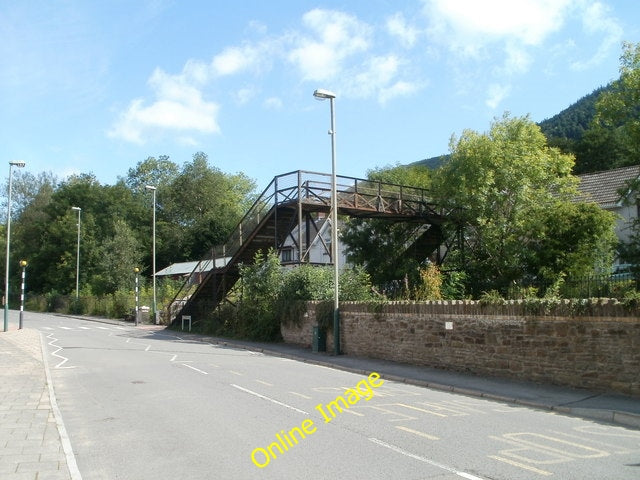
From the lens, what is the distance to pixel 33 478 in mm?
6355

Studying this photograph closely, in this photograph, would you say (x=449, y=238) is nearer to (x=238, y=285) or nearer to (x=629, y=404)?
(x=238, y=285)

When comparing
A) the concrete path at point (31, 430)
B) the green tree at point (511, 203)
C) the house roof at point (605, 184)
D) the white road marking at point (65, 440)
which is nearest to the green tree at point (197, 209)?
the house roof at point (605, 184)

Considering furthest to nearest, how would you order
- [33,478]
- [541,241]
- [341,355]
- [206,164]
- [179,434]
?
1. [206,164]
2. [541,241]
3. [341,355]
4. [179,434]
5. [33,478]

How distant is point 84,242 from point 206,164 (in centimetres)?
2480

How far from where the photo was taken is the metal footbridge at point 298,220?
26453mm

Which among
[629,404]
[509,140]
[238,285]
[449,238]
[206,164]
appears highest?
[206,164]

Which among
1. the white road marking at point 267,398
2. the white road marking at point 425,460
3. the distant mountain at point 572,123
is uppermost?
the distant mountain at point 572,123

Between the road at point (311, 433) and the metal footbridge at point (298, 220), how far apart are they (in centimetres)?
1224

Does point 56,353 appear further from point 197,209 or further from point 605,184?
point 197,209

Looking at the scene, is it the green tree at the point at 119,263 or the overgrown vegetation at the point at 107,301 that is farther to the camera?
the green tree at the point at 119,263

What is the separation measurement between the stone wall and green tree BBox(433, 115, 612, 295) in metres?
7.99

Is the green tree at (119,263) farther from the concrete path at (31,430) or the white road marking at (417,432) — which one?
the white road marking at (417,432)

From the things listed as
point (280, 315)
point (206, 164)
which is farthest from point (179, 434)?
point (206, 164)

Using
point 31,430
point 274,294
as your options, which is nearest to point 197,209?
point 274,294
